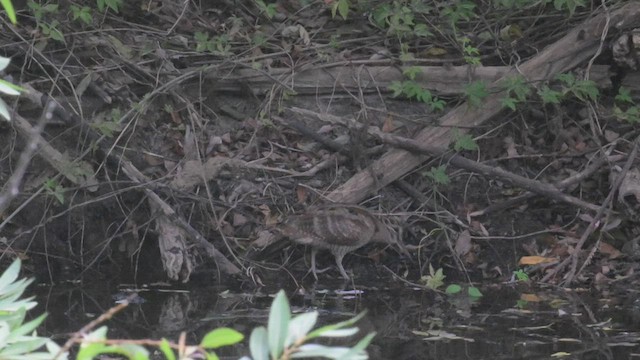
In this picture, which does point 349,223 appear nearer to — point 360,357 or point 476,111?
point 476,111

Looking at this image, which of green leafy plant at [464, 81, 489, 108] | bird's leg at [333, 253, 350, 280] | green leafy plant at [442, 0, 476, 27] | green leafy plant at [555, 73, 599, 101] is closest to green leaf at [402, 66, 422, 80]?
green leafy plant at [464, 81, 489, 108]

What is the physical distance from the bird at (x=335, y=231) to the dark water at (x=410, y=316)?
249 millimetres

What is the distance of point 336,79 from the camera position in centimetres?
705

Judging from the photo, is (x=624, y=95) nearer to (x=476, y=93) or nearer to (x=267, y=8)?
(x=476, y=93)

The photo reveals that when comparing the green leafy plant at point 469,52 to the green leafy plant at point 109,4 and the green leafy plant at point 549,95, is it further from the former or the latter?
the green leafy plant at point 109,4

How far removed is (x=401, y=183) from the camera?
658 centimetres

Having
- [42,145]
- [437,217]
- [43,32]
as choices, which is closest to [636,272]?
[437,217]

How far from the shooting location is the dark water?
455cm

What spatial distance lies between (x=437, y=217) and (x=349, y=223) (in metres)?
0.82

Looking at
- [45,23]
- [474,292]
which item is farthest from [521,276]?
[45,23]

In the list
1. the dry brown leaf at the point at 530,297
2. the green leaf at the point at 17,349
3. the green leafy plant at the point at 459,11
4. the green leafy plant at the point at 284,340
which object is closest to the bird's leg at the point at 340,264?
the dry brown leaf at the point at 530,297

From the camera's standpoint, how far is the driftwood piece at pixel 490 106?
6.46 meters

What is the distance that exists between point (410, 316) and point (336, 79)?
2.54m

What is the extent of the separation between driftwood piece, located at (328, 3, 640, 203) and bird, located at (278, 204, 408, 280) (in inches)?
15.2
